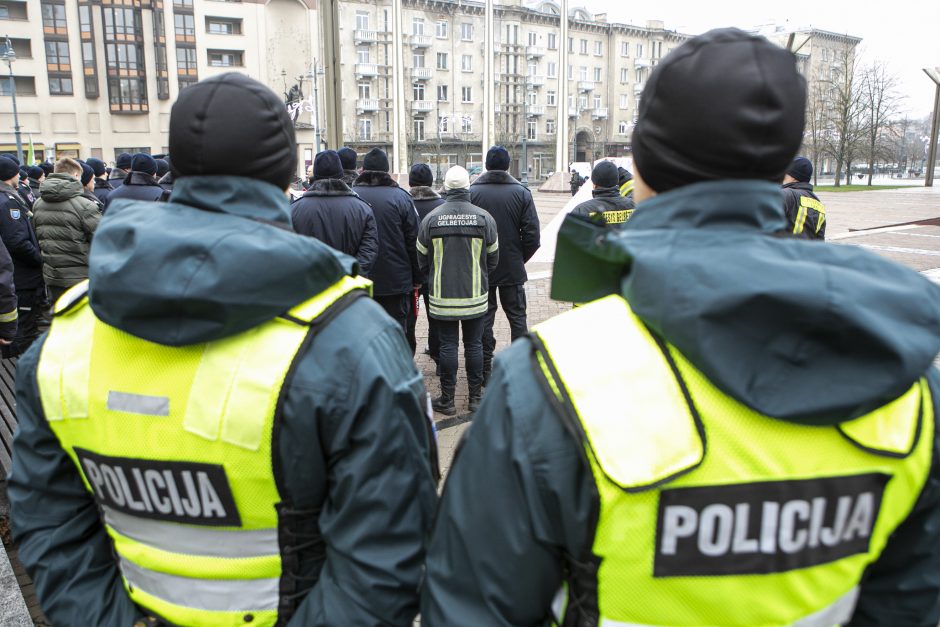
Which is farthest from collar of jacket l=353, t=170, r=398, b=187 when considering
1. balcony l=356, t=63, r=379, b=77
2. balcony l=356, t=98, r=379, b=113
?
balcony l=356, t=63, r=379, b=77

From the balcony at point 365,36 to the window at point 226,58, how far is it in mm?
11003

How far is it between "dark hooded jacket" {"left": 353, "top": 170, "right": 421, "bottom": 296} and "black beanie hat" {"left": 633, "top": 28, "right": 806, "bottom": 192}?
517 centimetres

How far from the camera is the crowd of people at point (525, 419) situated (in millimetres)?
1167

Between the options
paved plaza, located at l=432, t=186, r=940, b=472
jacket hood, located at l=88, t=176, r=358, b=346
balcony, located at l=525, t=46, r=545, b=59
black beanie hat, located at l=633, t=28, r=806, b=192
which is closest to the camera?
black beanie hat, located at l=633, t=28, r=806, b=192

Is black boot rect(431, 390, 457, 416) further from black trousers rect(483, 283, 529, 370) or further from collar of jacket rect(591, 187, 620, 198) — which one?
collar of jacket rect(591, 187, 620, 198)

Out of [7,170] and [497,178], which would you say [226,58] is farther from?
[497,178]

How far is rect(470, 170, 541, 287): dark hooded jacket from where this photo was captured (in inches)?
267

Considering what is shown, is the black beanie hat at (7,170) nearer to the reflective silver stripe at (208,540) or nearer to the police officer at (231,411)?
the police officer at (231,411)

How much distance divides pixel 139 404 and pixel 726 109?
1.31 meters

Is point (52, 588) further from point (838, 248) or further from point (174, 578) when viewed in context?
point (838, 248)

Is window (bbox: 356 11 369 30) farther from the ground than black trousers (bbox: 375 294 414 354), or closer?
farther from the ground

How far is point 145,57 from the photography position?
53219 millimetres

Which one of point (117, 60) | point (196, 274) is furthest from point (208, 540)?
point (117, 60)

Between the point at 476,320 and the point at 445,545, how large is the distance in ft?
15.6
